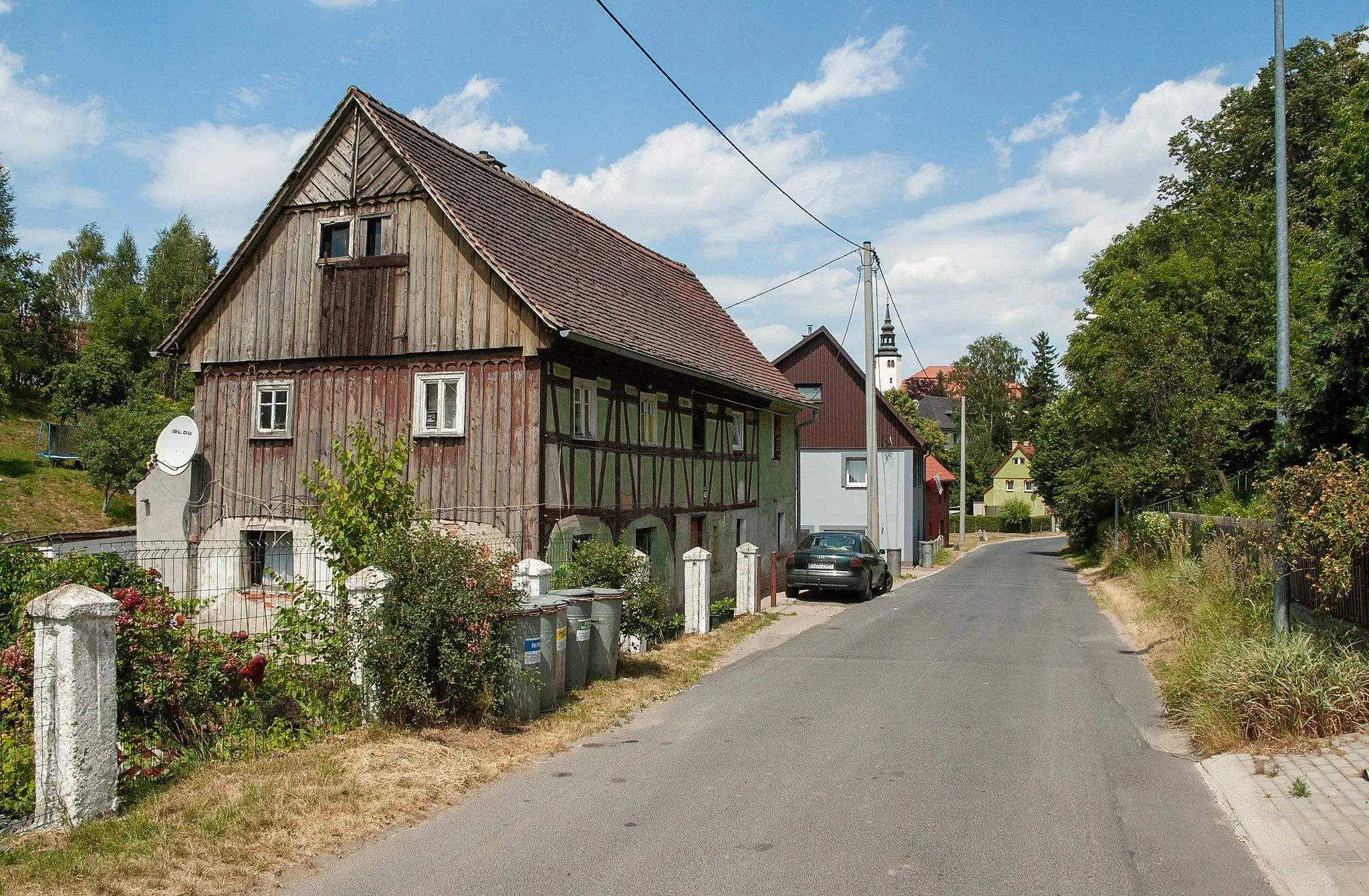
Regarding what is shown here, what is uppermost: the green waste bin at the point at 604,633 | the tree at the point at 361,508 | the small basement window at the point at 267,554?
the tree at the point at 361,508

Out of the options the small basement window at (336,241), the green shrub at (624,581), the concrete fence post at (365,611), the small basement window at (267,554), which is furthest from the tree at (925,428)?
the concrete fence post at (365,611)

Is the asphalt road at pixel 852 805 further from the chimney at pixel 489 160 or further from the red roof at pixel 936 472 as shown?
the red roof at pixel 936 472

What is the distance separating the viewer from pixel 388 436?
617 inches

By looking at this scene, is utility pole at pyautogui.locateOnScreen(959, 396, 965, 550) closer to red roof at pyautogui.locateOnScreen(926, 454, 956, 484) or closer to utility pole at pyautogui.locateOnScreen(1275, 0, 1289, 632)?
red roof at pyautogui.locateOnScreen(926, 454, 956, 484)

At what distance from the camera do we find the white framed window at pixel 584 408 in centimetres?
1557

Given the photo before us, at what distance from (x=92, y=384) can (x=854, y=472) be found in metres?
35.2

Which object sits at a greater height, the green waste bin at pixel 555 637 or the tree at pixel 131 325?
the tree at pixel 131 325

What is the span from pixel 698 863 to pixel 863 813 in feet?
4.66

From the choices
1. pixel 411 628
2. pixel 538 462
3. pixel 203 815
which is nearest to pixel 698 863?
pixel 203 815

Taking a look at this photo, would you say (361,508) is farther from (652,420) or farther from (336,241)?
(652,420)

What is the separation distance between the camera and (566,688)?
417 inches

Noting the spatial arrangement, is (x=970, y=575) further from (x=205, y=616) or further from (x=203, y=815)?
(x=203, y=815)

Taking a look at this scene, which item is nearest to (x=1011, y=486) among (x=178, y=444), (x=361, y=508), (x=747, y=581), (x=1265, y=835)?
(x=747, y=581)

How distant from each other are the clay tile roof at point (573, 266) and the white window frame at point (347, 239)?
152cm
